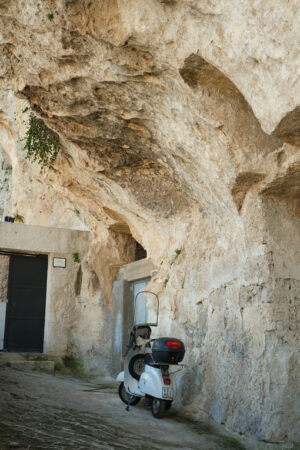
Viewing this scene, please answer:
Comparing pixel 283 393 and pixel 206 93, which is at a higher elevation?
pixel 206 93

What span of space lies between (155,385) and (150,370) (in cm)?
21

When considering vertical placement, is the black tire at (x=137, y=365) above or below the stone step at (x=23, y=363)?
above

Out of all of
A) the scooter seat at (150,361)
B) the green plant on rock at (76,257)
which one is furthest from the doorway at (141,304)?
the scooter seat at (150,361)

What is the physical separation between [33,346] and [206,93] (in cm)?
652

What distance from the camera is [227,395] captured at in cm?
494

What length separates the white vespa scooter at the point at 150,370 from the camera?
5.13 m

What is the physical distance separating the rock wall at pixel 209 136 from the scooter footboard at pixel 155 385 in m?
0.46

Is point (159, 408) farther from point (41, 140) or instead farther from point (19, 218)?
point (19, 218)

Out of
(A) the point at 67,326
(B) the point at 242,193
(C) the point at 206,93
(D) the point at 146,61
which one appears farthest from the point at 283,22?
(A) the point at 67,326

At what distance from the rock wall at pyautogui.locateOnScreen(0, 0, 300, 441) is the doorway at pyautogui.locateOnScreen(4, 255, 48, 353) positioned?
3732 mm

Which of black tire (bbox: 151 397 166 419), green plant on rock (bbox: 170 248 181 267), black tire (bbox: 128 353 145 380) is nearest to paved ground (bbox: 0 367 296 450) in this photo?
black tire (bbox: 151 397 166 419)

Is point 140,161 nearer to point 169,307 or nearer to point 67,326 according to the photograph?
point 169,307

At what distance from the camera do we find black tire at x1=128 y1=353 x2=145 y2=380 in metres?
5.75

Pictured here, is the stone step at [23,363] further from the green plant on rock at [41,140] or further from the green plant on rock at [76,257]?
the green plant on rock at [41,140]
